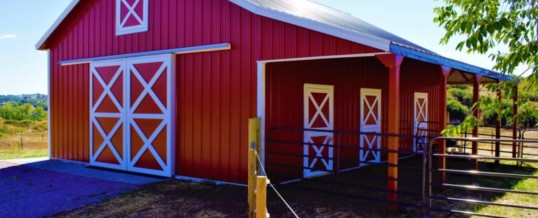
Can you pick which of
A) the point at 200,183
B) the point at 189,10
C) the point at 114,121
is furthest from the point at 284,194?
the point at 114,121

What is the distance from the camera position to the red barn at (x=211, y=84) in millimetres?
6773

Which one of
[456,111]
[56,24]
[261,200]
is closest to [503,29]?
[261,200]

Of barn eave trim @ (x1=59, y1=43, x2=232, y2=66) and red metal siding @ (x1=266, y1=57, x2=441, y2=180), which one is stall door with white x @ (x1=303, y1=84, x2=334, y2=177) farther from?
barn eave trim @ (x1=59, y1=43, x2=232, y2=66)

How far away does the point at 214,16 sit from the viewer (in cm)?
756

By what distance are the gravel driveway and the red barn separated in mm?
704

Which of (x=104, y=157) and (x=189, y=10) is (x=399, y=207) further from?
(x=104, y=157)

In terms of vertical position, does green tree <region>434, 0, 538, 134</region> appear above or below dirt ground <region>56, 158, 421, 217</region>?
above

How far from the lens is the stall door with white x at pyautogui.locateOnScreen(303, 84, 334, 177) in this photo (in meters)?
8.20

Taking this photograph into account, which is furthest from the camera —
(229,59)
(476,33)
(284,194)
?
(229,59)

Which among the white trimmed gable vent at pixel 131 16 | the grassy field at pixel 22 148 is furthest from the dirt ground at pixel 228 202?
the grassy field at pixel 22 148

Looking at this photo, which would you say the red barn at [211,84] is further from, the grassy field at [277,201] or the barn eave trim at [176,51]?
the grassy field at [277,201]

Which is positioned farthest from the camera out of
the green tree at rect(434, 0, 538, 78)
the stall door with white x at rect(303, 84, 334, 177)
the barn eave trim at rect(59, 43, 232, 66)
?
the stall door with white x at rect(303, 84, 334, 177)

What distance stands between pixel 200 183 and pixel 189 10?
122 inches

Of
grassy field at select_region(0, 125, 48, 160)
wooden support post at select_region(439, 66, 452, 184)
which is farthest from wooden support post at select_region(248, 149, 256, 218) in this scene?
grassy field at select_region(0, 125, 48, 160)
